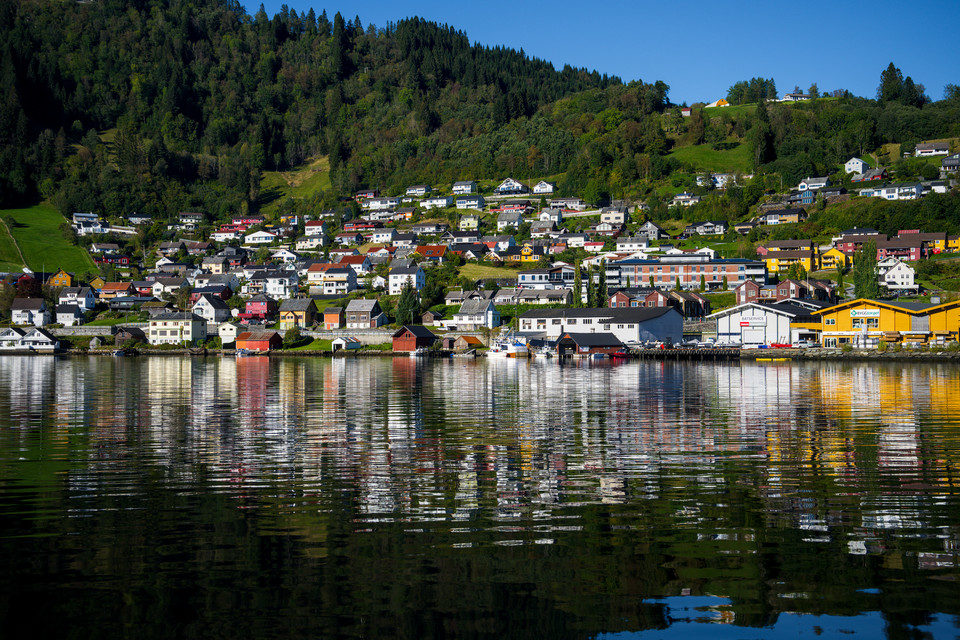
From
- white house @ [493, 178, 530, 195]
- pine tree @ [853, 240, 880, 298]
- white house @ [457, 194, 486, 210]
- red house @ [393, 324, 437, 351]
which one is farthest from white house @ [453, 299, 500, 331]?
white house @ [493, 178, 530, 195]

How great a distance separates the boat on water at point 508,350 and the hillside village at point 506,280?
458 cm

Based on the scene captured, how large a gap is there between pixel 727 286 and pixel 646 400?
68.5 m

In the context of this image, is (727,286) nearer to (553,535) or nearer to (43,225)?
(553,535)

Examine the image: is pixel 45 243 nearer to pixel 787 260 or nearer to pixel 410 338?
pixel 410 338

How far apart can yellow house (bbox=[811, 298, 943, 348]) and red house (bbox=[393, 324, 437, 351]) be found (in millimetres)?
37769

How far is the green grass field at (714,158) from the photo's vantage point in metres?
140

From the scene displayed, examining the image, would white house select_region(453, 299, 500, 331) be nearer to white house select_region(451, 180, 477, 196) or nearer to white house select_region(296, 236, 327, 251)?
white house select_region(296, 236, 327, 251)

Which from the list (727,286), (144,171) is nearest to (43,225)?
(144,171)

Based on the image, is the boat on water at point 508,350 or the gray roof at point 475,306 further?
the gray roof at point 475,306

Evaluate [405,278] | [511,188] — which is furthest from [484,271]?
[511,188]

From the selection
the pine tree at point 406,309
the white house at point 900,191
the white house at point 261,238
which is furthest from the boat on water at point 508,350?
the white house at point 261,238

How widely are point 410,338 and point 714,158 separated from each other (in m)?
90.8

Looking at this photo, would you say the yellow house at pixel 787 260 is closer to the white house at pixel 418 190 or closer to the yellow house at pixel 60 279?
→ the white house at pixel 418 190

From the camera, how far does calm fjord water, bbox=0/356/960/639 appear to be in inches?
310
